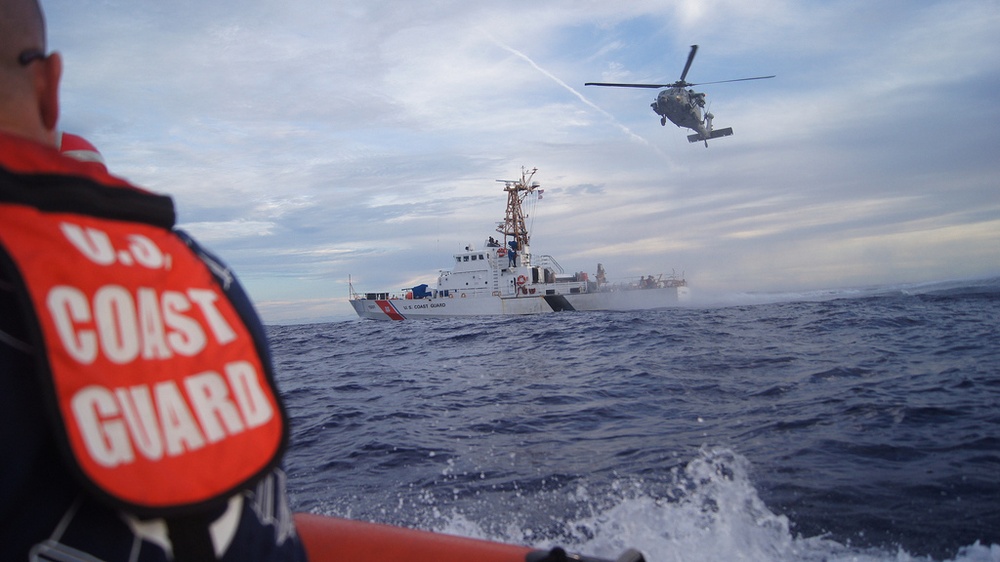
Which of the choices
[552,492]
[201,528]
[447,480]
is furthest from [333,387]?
[201,528]

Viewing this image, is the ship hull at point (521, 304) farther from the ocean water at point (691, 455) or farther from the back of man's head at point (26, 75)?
the back of man's head at point (26, 75)

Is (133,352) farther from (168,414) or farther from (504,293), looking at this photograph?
(504,293)

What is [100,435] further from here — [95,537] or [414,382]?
[414,382]

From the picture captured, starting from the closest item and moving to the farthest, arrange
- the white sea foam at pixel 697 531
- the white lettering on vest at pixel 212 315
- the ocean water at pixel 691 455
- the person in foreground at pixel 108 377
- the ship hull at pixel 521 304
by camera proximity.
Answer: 1. the person in foreground at pixel 108 377
2. the white lettering on vest at pixel 212 315
3. the white sea foam at pixel 697 531
4. the ocean water at pixel 691 455
5. the ship hull at pixel 521 304

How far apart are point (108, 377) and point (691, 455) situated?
4215 mm

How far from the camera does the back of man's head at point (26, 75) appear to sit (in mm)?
809

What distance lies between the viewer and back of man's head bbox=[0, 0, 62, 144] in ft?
2.65


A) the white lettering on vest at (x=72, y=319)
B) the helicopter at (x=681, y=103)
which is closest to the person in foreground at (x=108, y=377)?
the white lettering on vest at (x=72, y=319)

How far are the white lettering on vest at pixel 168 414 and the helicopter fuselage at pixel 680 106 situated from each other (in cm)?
2298

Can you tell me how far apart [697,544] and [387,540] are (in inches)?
74.3

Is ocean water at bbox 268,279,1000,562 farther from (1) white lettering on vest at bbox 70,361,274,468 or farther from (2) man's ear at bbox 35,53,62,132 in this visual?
(2) man's ear at bbox 35,53,62,132

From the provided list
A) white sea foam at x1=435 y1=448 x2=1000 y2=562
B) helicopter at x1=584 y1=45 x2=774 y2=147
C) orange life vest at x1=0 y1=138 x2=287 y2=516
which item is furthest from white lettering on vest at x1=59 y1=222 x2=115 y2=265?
helicopter at x1=584 y1=45 x2=774 y2=147

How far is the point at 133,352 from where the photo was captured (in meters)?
0.79

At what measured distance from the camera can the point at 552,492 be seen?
379 cm
